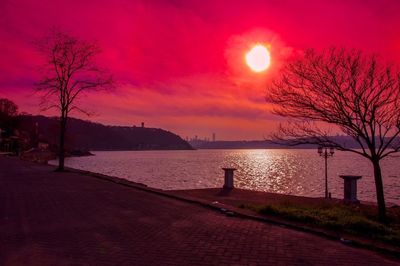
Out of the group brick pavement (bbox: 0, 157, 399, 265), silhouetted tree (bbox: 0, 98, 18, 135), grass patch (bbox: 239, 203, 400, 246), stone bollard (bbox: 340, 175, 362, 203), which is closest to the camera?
brick pavement (bbox: 0, 157, 399, 265)

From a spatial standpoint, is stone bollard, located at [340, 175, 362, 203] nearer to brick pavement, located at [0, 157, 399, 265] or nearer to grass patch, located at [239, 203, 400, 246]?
grass patch, located at [239, 203, 400, 246]

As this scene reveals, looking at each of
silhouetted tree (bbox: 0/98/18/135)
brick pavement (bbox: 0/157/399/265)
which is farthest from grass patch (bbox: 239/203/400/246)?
silhouetted tree (bbox: 0/98/18/135)

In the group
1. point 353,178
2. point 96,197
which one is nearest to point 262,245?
point 96,197

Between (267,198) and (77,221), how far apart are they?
10.5 metres

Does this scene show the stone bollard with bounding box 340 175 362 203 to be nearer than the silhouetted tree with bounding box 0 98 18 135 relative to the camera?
Yes

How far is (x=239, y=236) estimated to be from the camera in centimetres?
859

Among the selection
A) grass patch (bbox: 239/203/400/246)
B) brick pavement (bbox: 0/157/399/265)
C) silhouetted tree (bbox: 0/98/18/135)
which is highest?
silhouetted tree (bbox: 0/98/18/135)

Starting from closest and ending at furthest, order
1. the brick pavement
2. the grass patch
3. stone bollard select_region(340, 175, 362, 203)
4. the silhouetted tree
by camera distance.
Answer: the brick pavement < the grass patch < stone bollard select_region(340, 175, 362, 203) < the silhouetted tree

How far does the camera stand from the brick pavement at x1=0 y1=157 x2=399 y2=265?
6906 millimetres

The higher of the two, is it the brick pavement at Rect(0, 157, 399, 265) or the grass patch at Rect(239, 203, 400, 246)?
the grass patch at Rect(239, 203, 400, 246)

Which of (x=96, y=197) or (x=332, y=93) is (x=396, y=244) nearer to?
Result: (x=332, y=93)

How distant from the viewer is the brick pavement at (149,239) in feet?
22.7

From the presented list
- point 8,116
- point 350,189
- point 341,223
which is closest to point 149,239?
point 341,223

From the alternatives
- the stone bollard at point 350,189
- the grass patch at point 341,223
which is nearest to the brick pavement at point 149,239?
the grass patch at point 341,223
